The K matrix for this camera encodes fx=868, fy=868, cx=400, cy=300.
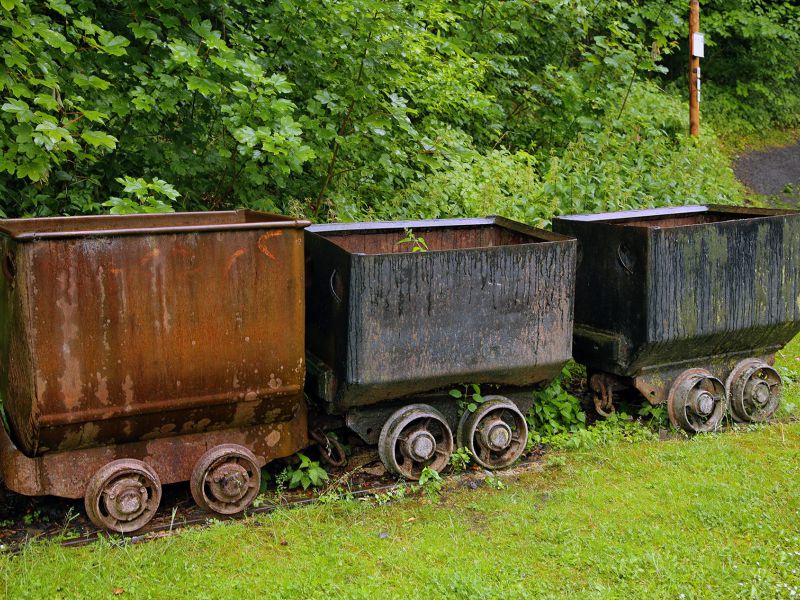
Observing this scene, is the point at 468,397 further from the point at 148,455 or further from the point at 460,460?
the point at 148,455

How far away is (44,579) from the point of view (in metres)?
3.73

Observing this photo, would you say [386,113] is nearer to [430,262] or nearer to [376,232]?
[376,232]

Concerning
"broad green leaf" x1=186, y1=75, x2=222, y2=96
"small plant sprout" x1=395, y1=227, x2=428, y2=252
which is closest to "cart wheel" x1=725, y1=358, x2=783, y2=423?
"small plant sprout" x1=395, y1=227, x2=428, y2=252

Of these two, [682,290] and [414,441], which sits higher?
[682,290]

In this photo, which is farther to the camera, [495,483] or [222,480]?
[495,483]

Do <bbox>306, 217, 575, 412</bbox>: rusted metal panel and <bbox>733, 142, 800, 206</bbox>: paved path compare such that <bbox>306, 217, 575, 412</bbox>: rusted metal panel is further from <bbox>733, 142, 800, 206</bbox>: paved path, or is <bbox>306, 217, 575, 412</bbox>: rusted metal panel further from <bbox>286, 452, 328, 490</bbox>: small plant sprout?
<bbox>733, 142, 800, 206</bbox>: paved path

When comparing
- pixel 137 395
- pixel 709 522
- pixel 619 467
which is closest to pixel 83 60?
pixel 137 395

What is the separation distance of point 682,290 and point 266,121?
2909mm

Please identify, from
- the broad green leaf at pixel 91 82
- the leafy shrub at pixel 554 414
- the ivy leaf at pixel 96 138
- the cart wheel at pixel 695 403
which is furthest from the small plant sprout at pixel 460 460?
the broad green leaf at pixel 91 82

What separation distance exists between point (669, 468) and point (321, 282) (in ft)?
7.45

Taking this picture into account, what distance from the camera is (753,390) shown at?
582cm

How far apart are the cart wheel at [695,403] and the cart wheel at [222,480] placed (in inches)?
109

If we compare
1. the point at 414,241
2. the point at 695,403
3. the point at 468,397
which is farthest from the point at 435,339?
the point at 695,403

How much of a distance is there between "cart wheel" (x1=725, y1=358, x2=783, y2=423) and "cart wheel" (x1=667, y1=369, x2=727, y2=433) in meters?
0.17
